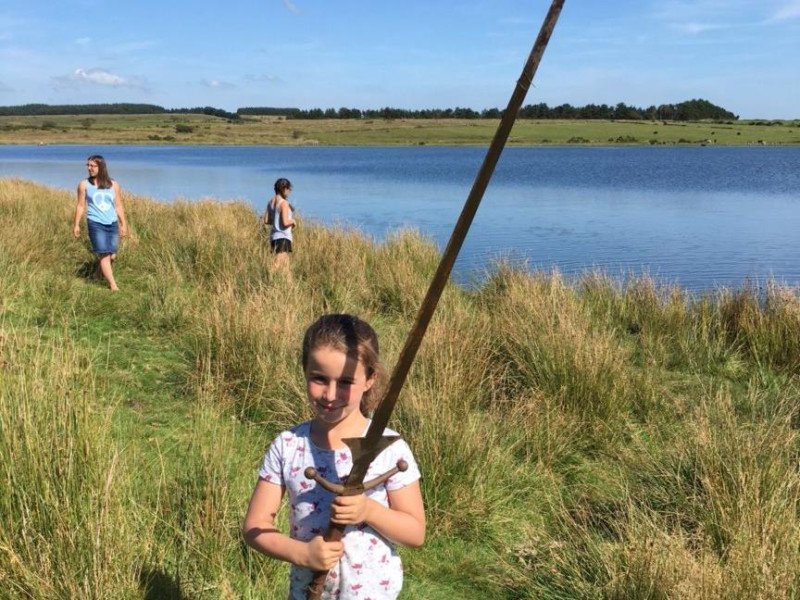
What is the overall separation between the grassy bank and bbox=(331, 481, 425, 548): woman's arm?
1.31m

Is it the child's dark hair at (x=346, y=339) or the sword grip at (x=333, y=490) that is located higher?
the child's dark hair at (x=346, y=339)

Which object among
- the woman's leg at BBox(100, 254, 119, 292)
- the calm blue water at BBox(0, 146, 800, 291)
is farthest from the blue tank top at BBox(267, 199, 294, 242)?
the calm blue water at BBox(0, 146, 800, 291)

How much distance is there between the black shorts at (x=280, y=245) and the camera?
10430 millimetres

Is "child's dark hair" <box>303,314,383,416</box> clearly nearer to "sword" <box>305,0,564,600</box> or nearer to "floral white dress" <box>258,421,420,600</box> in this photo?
"floral white dress" <box>258,421,420,600</box>

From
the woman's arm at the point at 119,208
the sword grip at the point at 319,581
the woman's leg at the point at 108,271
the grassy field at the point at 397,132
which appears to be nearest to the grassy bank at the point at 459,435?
the woman's leg at the point at 108,271

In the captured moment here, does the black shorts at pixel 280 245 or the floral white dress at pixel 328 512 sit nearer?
the floral white dress at pixel 328 512

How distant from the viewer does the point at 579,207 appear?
26.5m

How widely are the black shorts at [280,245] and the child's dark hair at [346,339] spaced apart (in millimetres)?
8461

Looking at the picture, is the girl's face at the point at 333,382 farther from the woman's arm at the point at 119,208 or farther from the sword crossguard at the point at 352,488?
the woman's arm at the point at 119,208

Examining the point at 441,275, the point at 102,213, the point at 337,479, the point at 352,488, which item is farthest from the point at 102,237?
the point at 441,275

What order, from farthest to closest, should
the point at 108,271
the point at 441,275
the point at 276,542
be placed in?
the point at 108,271 → the point at 276,542 → the point at 441,275

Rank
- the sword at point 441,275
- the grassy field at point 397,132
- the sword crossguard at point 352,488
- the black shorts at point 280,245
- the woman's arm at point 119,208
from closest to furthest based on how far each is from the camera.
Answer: the sword at point 441,275 → the sword crossguard at point 352,488 → the woman's arm at point 119,208 → the black shorts at point 280,245 → the grassy field at point 397,132

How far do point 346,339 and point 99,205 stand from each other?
8.20 m

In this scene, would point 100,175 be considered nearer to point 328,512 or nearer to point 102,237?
point 102,237
